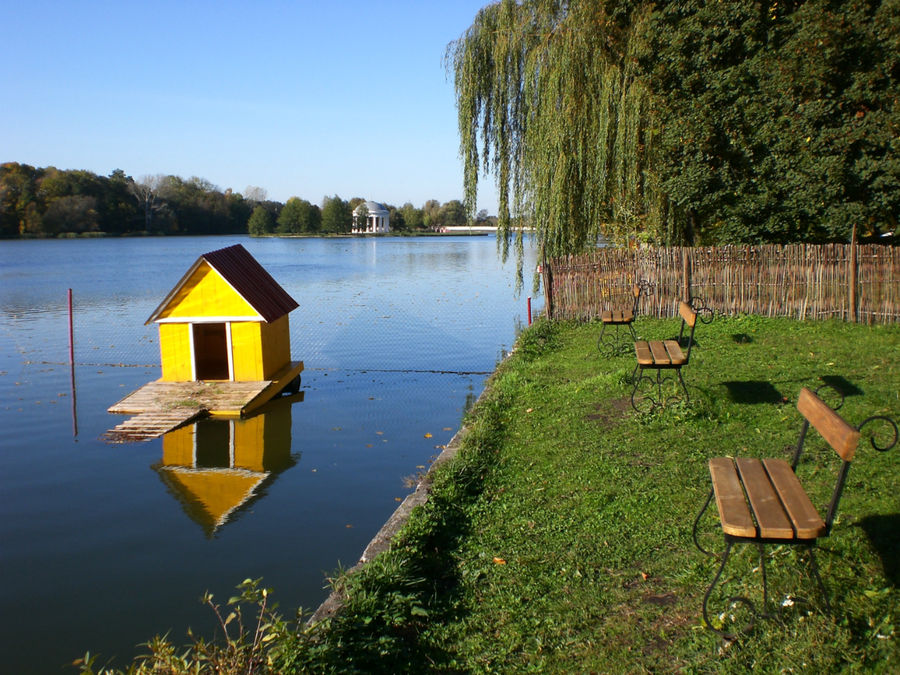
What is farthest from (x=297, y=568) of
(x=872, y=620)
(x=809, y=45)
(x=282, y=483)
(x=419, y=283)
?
(x=419, y=283)

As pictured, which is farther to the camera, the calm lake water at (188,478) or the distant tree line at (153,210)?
the distant tree line at (153,210)

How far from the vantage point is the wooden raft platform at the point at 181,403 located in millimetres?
12625

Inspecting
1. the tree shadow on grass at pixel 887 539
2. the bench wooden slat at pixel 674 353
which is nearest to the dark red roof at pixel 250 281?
the bench wooden slat at pixel 674 353

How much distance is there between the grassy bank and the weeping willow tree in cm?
936

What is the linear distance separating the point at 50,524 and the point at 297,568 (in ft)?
12.9

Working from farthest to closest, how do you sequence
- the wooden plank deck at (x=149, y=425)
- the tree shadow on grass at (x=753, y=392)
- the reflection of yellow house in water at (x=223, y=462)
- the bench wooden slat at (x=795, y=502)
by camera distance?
1. the wooden plank deck at (x=149, y=425)
2. the reflection of yellow house in water at (x=223, y=462)
3. the tree shadow on grass at (x=753, y=392)
4. the bench wooden slat at (x=795, y=502)

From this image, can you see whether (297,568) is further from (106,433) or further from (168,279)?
(168,279)

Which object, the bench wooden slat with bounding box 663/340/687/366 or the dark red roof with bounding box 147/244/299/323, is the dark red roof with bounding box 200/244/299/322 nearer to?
the dark red roof with bounding box 147/244/299/323

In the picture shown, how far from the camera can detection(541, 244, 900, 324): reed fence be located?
45.0 ft

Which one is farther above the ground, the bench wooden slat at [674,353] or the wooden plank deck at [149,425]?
the bench wooden slat at [674,353]

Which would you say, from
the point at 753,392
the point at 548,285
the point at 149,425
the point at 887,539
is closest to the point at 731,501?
the point at 887,539

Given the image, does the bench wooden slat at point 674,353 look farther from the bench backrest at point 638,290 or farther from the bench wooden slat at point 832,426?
the bench backrest at point 638,290

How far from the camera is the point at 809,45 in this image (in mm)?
15195

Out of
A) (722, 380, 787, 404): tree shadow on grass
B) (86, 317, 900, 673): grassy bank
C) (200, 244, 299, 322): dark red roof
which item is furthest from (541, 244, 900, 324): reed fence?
(200, 244, 299, 322): dark red roof
